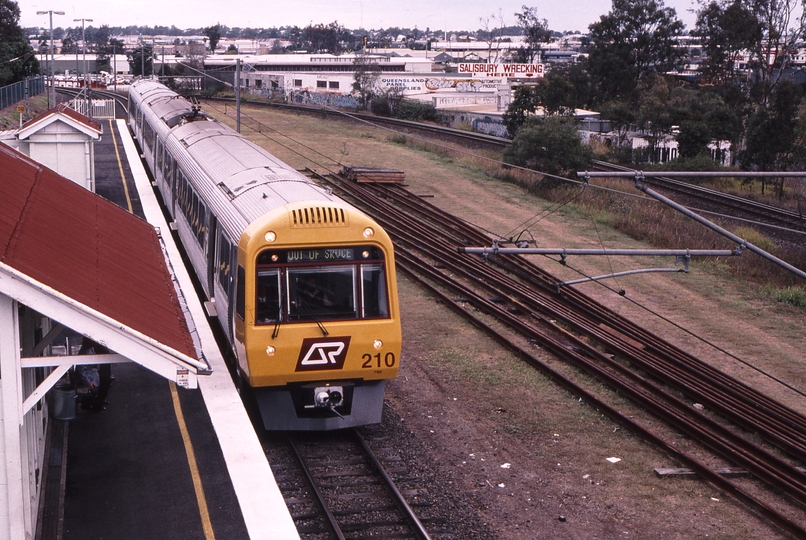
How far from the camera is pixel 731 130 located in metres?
53.7

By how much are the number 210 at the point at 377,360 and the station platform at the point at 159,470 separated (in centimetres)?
165

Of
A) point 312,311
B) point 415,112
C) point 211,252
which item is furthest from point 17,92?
point 312,311

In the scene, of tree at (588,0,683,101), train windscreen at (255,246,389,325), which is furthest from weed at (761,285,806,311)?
tree at (588,0,683,101)

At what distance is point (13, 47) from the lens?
210 ft

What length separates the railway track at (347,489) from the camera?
365 inches

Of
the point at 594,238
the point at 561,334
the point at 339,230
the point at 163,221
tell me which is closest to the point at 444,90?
the point at 594,238

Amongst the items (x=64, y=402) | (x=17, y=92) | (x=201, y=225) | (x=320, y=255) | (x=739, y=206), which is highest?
(x=17, y=92)

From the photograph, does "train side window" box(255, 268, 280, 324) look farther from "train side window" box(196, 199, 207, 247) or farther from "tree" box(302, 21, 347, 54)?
"tree" box(302, 21, 347, 54)

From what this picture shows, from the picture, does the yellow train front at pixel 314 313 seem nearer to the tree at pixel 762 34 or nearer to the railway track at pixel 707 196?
the railway track at pixel 707 196

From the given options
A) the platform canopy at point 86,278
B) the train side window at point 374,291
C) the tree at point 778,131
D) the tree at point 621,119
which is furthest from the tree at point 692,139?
the platform canopy at point 86,278

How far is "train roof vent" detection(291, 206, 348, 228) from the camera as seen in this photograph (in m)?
10.8

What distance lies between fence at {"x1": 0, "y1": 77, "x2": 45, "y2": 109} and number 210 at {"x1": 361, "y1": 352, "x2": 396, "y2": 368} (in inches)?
1586

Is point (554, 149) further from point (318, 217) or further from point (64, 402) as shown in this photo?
point (64, 402)

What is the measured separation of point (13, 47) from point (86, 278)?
64.7 metres
